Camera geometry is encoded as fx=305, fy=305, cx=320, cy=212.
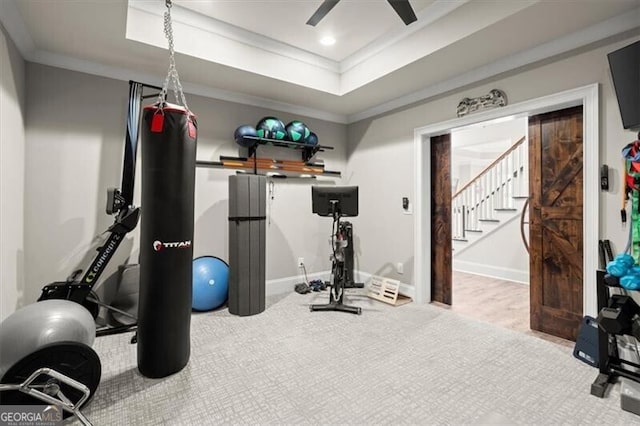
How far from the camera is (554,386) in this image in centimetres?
208

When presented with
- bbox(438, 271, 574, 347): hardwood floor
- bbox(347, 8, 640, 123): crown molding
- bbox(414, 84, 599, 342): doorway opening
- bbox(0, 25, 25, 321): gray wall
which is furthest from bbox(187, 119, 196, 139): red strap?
bbox(438, 271, 574, 347): hardwood floor

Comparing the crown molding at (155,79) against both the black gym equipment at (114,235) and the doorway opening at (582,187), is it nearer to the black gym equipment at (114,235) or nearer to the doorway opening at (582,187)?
the black gym equipment at (114,235)

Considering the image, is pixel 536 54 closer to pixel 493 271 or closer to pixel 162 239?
pixel 162 239

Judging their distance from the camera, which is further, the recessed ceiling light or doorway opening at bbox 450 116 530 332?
doorway opening at bbox 450 116 530 332

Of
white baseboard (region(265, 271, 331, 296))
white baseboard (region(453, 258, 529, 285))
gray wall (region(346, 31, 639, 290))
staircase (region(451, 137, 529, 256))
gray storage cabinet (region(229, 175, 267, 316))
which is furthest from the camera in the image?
staircase (region(451, 137, 529, 256))

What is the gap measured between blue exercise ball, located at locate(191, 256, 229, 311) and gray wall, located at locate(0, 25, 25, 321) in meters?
1.48

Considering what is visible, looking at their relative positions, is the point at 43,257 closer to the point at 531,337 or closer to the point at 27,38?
the point at 27,38

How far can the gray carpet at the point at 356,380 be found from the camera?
1806mm

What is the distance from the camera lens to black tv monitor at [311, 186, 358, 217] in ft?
11.9

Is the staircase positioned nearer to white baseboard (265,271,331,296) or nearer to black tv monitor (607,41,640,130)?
black tv monitor (607,41,640,130)

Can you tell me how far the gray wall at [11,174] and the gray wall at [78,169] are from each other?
114mm

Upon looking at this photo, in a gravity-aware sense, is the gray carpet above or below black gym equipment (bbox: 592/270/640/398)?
below

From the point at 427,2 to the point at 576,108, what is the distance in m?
1.63

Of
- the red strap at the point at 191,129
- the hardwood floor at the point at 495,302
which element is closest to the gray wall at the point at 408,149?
the hardwood floor at the point at 495,302
